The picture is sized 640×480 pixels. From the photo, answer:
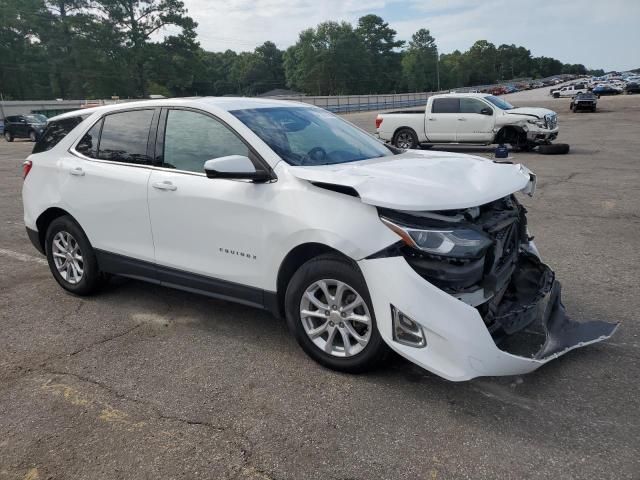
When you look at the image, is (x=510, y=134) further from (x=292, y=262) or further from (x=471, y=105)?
(x=292, y=262)

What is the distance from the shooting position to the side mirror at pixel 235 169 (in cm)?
344

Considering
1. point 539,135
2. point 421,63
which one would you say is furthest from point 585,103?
A: point 421,63

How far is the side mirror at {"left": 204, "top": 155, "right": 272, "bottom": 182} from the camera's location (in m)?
3.44

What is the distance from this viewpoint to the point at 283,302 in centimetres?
369

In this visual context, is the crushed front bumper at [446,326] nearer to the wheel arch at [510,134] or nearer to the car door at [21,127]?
the wheel arch at [510,134]

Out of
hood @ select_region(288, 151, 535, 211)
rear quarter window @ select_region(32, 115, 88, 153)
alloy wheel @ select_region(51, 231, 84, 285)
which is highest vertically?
rear quarter window @ select_region(32, 115, 88, 153)

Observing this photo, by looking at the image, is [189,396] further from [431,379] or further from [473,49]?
[473,49]

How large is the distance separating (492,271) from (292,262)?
1254mm

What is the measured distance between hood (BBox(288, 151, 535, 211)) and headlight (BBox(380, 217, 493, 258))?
13 centimetres

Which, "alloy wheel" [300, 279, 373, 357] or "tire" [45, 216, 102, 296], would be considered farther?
"tire" [45, 216, 102, 296]

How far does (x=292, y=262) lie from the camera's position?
356 centimetres

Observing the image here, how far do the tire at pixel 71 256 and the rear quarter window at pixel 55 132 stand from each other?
0.74m

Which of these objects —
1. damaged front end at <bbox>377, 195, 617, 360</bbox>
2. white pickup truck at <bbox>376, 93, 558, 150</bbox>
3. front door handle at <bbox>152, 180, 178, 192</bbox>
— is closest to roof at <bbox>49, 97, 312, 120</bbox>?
front door handle at <bbox>152, 180, 178, 192</bbox>

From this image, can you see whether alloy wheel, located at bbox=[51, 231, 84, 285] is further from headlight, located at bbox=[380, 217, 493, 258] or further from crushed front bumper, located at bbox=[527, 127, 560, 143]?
crushed front bumper, located at bbox=[527, 127, 560, 143]
